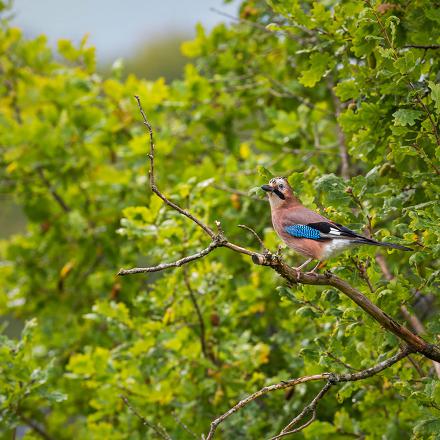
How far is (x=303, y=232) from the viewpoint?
518cm

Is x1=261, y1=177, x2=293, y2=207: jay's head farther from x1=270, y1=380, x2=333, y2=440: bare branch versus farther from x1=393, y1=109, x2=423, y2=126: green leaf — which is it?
x1=270, y1=380, x2=333, y2=440: bare branch

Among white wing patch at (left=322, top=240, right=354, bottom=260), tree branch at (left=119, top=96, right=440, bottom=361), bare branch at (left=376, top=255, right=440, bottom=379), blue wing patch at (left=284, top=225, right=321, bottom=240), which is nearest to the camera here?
tree branch at (left=119, top=96, right=440, bottom=361)

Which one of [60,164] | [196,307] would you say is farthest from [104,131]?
[196,307]

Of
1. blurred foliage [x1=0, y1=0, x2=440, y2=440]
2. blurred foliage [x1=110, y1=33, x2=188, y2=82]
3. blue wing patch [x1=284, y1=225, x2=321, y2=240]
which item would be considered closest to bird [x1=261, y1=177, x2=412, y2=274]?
blue wing patch [x1=284, y1=225, x2=321, y2=240]

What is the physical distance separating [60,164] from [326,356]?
6136mm

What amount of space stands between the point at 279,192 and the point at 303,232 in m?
0.43

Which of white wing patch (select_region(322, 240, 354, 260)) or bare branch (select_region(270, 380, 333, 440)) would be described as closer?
bare branch (select_region(270, 380, 333, 440))

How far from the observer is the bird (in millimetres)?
4781

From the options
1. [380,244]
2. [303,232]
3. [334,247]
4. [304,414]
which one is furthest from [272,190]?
[304,414]

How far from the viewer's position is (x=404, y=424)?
20.3 ft

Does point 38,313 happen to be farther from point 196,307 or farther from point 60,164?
point 196,307

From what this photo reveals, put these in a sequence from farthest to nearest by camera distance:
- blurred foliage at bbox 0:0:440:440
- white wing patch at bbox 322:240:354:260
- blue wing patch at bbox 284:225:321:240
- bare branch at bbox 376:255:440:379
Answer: bare branch at bbox 376:255:440:379 → blue wing patch at bbox 284:225:321:240 → blurred foliage at bbox 0:0:440:440 → white wing patch at bbox 322:240:354:260

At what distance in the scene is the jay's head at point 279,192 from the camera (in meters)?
5.45

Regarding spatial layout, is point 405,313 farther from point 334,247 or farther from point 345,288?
point 345,288
